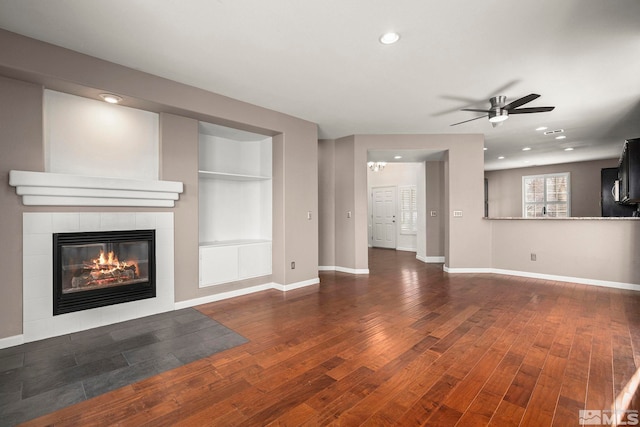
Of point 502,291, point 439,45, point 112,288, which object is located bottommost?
point 502,291

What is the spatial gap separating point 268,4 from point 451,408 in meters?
3.03

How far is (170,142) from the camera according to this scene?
365 centimetres

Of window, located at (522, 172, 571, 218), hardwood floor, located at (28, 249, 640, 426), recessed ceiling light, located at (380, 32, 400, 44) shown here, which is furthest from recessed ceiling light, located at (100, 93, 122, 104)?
window, located at (522, 172, 571, 218)

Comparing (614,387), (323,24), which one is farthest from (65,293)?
(614,387)

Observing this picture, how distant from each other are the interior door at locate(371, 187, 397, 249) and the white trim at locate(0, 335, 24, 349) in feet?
28.3

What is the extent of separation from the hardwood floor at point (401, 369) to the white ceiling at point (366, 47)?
274cm

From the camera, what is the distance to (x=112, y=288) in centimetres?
318

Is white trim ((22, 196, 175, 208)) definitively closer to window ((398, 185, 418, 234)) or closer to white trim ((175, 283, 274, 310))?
white trim ((175, 283, 274, 310))

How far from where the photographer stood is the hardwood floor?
1.73m

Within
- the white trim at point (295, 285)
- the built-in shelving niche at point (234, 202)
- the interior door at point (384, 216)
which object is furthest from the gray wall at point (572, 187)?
the built-in shelving niche at point (234, 202)

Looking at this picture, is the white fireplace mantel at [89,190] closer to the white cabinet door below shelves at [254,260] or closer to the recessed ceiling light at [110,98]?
the recessed ceiling light at [110,98]

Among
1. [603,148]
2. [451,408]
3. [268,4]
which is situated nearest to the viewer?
[451,408]

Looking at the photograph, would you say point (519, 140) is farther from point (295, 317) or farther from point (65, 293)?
point (65, 293)

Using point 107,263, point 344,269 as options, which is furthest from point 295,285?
point 107,263
